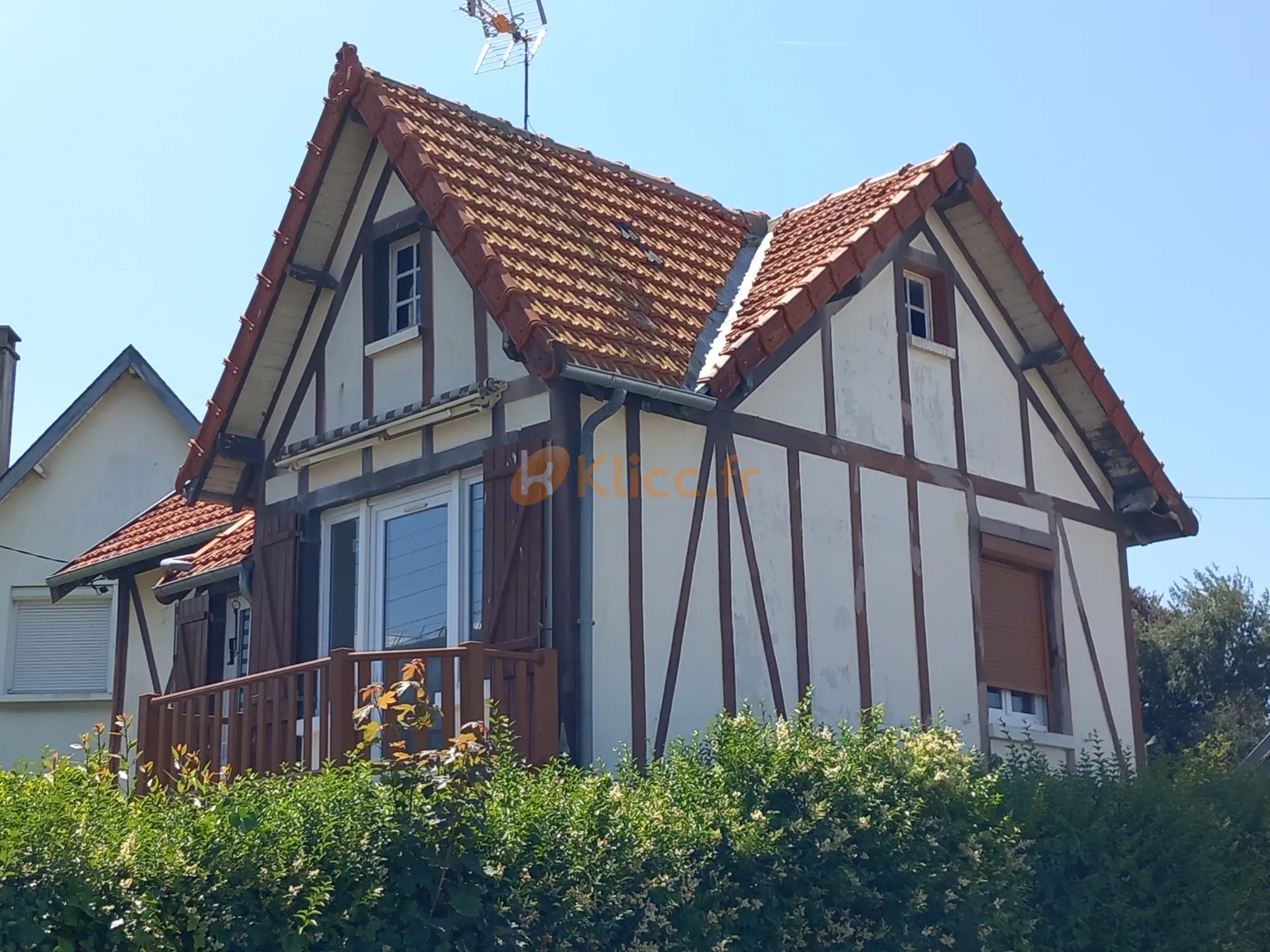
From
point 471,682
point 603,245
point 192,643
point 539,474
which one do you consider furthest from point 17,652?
point 471,682

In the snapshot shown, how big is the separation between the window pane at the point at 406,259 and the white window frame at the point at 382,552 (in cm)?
182

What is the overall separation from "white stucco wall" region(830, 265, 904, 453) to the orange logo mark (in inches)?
112

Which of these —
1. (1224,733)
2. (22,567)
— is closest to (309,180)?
(22,567)

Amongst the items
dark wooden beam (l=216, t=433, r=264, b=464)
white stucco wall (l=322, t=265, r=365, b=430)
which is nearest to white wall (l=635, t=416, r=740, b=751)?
white stucco wall (l=322, t=265, r=365, b=430)

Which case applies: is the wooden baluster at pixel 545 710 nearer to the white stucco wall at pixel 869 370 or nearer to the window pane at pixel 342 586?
the window pane at pixel 342 586

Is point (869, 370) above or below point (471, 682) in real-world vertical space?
above

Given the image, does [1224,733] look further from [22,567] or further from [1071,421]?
[22,567]

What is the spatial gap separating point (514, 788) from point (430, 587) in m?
3.93

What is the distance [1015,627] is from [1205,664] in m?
17.5

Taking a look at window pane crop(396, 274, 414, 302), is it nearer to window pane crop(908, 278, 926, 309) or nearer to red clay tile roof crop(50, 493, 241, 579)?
red clay tile roof crop(50, 493, 241, 579)

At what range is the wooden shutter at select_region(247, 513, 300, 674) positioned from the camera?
1307cm

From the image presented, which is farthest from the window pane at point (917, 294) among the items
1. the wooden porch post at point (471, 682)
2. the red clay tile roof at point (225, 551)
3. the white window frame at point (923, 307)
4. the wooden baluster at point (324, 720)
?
the wooden baluster at point (324, 720)

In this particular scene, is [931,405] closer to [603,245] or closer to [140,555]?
[603,245]

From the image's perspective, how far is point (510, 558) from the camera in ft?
36.8
